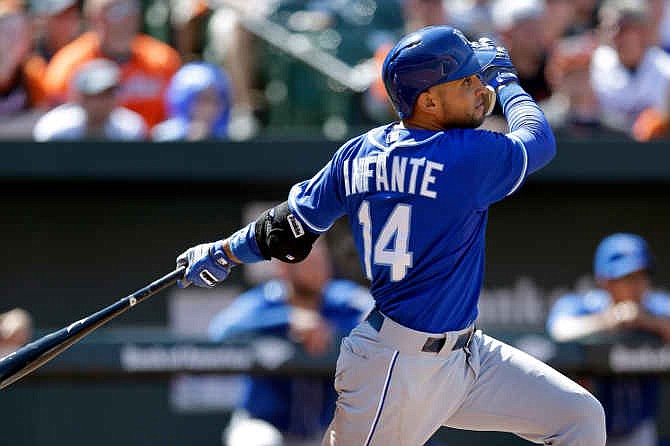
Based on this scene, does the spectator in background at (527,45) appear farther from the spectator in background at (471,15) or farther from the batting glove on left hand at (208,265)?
the batting glove on left hand at (208,265)

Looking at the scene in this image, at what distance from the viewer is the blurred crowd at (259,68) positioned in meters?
6.87

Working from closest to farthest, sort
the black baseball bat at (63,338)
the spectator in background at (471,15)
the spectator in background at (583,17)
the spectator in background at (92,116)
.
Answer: the black baseball bat at (63,338) → the spectator in background at (92,116) → the spectator in background at (471,15) → the spectator in background at (583,17)

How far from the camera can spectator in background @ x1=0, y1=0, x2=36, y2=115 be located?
708 centimetres

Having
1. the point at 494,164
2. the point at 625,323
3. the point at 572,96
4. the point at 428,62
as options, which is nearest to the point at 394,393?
the point at 494,164

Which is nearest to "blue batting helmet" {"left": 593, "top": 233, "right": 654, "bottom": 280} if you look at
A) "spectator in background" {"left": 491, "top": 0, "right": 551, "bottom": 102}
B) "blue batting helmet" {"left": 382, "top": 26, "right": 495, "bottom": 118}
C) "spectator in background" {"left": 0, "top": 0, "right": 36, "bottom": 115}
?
"spectator in background" {"left": 491, "top": 0, "right": 551, "bottom": 102}

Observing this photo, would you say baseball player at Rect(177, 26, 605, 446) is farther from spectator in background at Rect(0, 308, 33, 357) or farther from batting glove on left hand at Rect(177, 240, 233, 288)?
spectator in background at Rect(0, 308, 33, 357)

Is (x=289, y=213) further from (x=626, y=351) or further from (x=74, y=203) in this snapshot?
(x=74, y=203)

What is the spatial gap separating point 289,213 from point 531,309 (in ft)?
10.4

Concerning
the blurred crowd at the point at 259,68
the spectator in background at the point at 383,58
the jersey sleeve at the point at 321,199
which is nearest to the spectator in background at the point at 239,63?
the blurred crowd at the point at 259,68

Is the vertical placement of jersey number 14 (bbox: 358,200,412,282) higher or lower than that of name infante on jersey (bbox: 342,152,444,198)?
lower

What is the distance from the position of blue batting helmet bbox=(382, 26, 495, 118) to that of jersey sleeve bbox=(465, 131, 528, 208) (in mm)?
205

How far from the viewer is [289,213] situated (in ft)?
12.9

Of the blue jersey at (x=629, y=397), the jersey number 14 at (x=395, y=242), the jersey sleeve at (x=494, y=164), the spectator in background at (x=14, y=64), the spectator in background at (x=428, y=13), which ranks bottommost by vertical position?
the blue jersey at (x=629, y=397)

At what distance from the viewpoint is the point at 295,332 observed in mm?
5906
